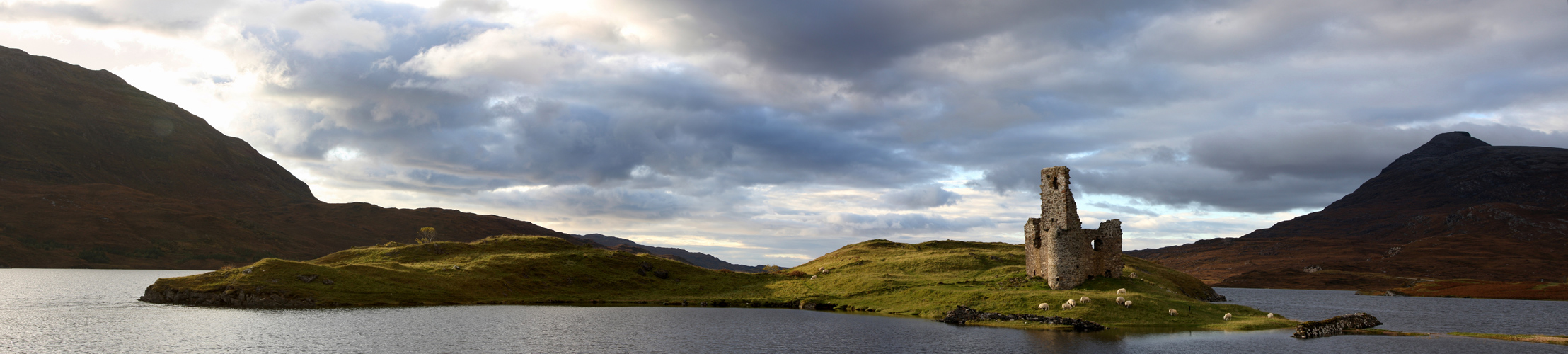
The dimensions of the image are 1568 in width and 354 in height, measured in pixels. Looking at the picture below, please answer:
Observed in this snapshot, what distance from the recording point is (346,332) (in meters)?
59.7

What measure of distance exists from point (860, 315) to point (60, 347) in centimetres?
6344

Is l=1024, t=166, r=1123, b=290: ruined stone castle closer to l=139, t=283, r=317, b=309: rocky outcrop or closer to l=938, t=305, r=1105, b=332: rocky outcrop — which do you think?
l=938, t=305, r=1105, b=332: rocky outcrop

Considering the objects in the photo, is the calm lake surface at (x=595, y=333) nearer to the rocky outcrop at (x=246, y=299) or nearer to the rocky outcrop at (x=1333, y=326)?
the rocky outcrop at (x=1333, y=326)

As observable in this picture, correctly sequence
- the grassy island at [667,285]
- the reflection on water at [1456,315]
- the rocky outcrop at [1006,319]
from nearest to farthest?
1. the rocky outcrop at [1006,319]
2. the grassy island at [667,285]
3. the reflection on water at [1456,315]

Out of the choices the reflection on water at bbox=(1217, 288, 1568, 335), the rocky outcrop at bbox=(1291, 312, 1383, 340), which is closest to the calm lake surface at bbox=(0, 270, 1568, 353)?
the reflection on water at bbox=(1217, 288, 1568, 335)

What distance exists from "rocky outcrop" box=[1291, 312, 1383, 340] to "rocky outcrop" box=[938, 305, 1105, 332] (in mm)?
14201

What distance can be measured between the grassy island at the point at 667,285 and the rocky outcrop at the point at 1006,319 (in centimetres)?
155

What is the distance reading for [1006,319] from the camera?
70875 mm

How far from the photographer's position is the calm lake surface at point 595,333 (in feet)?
172

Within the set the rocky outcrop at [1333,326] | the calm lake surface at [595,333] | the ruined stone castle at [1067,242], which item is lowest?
the calm lake surface at [595,333]

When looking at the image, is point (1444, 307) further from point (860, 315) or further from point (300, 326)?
point (300, 326)

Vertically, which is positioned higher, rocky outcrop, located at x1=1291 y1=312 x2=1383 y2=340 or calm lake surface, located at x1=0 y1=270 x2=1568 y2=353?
rocky outcrop, located at x1=1291 y1=312 x2=1383 y2=340

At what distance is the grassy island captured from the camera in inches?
2926

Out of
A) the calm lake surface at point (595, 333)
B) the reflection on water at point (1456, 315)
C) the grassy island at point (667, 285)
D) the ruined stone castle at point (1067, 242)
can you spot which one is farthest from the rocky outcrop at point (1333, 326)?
the ruined stone castle at point (1067, 242)
